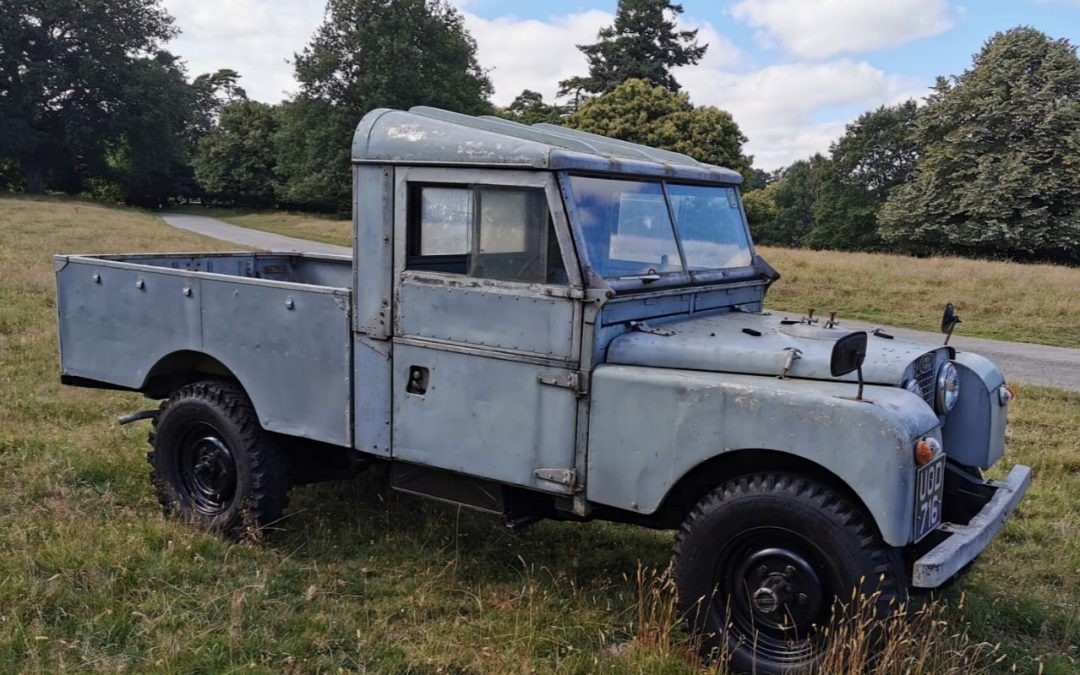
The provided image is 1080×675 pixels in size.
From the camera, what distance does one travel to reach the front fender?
3.22 m

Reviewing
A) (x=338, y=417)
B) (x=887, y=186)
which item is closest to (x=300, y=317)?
(x=338, y=417)

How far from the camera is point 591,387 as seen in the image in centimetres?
381

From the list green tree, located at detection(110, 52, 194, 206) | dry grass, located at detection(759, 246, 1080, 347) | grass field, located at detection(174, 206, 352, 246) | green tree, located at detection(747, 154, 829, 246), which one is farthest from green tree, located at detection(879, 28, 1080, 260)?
green tree, located at detection(110, 52, 194, 206)

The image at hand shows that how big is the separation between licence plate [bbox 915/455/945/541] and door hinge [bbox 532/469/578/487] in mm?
1372

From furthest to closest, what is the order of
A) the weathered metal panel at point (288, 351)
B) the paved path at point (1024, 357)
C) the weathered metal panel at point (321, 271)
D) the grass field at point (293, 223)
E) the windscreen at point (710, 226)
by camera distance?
the grass field at point (293, 223) < the paved path at point (1024, 357) < the weathered metal panel at point (321, 271) < the windscreen at point (710, 226) < the weathered metal panel at point (288, 351)

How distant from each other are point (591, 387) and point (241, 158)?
178ft

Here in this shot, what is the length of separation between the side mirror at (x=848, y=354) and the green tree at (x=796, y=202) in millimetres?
51417

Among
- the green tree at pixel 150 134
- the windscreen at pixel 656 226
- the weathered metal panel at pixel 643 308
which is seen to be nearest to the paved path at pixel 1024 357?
the windscreen at pixel 656 226

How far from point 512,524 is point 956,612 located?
2.17m

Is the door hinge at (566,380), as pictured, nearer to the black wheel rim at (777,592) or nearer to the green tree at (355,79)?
the black wheel rim at (777,592)

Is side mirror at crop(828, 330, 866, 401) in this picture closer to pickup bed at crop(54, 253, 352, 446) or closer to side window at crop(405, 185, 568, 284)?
side window at crop(405, 185, 568, 284)

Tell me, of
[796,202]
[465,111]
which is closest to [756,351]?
[465,111]

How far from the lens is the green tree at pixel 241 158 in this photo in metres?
53.3

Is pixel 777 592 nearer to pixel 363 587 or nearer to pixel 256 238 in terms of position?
pixel 363 587
